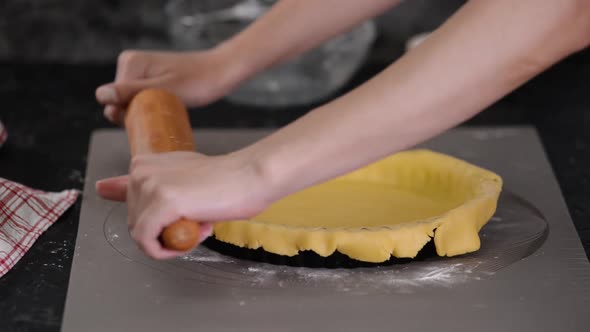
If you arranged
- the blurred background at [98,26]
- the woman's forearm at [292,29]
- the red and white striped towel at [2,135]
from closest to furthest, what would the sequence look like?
1. the woman's forearm at [292,29]
2. the red and white striped towel at [2,135]
3. the blurred background at [98,26]

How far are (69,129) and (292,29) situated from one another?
0.58 meters

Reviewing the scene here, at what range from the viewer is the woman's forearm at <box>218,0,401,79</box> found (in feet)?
5.25

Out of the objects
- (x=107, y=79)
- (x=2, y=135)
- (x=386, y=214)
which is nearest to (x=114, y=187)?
(x=386, y=214)

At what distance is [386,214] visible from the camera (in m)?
1.49

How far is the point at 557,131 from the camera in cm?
197

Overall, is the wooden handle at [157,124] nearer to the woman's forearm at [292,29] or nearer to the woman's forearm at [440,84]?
the woman's forearm at [292,29]

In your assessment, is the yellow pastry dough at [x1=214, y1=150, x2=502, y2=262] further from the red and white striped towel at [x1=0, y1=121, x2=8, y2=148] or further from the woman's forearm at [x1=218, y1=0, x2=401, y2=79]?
the red and white striped towel at [x1=0, y1=121, x2=8, y2=148]

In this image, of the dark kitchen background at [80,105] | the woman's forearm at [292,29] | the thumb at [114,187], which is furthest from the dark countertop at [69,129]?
the woman's forearm at [292,29]

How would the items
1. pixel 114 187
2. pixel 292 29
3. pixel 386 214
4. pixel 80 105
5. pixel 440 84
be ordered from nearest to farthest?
pixel 440 84 < pixel 114 187 < pixel 386 214 < pixel 292 29 < pixel 80 105

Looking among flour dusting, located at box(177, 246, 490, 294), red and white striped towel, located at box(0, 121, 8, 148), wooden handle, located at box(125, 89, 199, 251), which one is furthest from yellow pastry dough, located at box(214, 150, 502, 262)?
red and white striped towel, located at box(0, 121, 8, 148)

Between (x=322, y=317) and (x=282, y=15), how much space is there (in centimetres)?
55

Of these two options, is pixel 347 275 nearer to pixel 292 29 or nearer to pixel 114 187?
pixel 114 187

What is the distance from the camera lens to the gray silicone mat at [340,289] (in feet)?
4.14

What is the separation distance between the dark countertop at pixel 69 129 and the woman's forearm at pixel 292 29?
0.35 metres
